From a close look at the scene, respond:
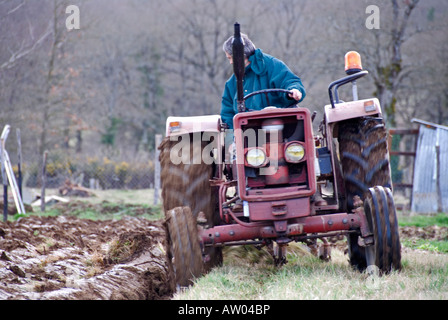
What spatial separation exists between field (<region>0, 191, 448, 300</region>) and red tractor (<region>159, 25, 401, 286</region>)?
0.28 m

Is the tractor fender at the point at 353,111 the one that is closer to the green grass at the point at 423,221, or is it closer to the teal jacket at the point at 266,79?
the teal jacket at the point at 266,79

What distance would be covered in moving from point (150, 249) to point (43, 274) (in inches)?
54.9

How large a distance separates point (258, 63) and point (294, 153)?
4.73 ft

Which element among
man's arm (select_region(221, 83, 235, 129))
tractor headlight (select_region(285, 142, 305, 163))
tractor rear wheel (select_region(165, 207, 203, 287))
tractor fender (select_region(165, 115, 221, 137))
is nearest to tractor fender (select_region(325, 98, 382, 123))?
tractor headlight (select_region(285, 142, 305, 163))

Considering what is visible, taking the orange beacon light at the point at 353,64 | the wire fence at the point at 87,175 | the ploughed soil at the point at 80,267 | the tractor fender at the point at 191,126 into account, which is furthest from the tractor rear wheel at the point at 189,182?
the wire fence at the point at 87,175

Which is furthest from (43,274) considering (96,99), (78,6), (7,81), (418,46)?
(96,99)

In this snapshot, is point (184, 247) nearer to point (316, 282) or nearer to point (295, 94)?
point (316, 282)

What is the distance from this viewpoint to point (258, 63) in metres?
5.35

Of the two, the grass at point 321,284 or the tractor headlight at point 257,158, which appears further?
the tractor headlight at point 257,158

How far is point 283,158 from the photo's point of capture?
4324mm

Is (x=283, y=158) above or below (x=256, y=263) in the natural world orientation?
above

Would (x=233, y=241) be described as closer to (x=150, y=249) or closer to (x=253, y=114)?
(x=253, y=114)

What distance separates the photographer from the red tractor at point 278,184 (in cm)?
420
